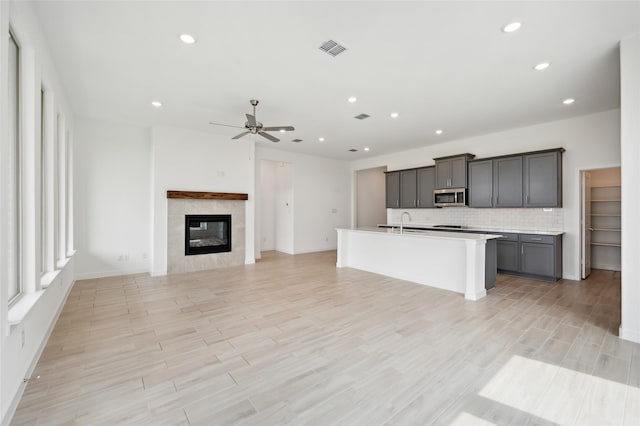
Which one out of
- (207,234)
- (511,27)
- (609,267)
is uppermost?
(511,27)

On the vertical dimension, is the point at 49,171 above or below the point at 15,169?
above

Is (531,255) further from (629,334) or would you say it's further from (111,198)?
(111,198)

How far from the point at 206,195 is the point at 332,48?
14.0 feet

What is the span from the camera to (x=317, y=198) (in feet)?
29.6

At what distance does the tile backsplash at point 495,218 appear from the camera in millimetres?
5637

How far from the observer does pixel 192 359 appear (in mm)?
2527

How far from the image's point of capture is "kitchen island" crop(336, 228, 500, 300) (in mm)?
4238

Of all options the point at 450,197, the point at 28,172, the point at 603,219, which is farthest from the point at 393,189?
the point at 28,172

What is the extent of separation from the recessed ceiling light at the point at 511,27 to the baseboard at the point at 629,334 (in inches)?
121

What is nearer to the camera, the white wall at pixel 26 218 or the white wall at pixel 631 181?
the white wall at pixel 26 218

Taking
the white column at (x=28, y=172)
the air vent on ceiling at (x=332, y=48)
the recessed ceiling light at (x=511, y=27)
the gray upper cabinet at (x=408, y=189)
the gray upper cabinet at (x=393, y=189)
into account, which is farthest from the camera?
the gray upper cabinet at (x=393, y=189)

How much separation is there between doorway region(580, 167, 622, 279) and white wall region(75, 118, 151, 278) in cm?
887

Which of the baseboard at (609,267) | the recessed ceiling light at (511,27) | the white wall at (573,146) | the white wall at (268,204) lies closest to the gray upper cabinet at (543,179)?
the white wall at (573,146)

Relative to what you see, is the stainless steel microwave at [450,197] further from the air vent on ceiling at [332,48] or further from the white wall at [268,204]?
the white wall at [268,204]
